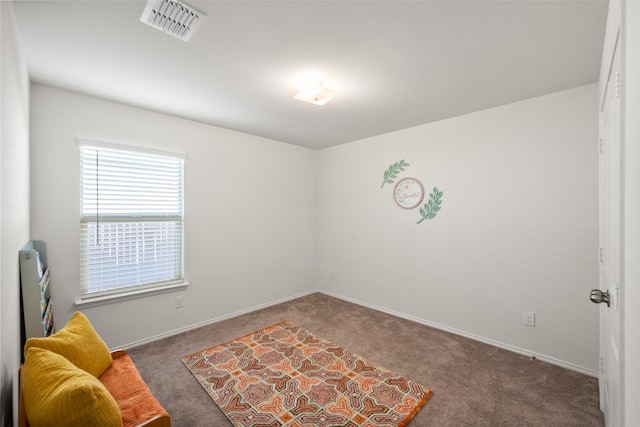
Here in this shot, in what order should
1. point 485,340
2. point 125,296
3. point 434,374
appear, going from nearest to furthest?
point 434,374 → point 125,296 → point 485,340

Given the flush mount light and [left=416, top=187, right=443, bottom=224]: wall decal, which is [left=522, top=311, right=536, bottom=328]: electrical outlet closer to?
[left=416, top=187, right=443, bottom=224]: wall decal

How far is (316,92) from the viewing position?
7.48ft

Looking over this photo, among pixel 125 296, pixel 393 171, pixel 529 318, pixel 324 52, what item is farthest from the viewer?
pixel 393 171

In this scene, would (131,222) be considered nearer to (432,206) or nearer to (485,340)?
(432,206)

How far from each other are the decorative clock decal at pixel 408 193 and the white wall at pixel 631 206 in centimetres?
242

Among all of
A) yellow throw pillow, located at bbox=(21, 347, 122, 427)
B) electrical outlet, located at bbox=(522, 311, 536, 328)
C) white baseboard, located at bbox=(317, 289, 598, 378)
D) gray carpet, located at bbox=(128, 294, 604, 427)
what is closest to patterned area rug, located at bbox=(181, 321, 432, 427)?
gray carpet, located at bbox=(128, 294, 604, 427)

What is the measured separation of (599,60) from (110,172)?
160 inches

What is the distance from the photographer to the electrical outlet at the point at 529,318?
265 centimetres

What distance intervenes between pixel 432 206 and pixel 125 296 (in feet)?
11.1

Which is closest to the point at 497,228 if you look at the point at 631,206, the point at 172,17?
the point at 631,206

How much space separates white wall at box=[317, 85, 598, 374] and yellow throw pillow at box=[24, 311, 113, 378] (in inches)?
121

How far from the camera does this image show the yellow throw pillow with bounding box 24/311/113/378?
4.80ft

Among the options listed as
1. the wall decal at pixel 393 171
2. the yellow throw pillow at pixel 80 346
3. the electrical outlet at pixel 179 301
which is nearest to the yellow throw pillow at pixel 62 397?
the yellow throw pillow at pixel 80 346

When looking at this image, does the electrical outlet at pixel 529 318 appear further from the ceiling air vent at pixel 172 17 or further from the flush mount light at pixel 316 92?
the ceiling air vent at pixel 172 17
